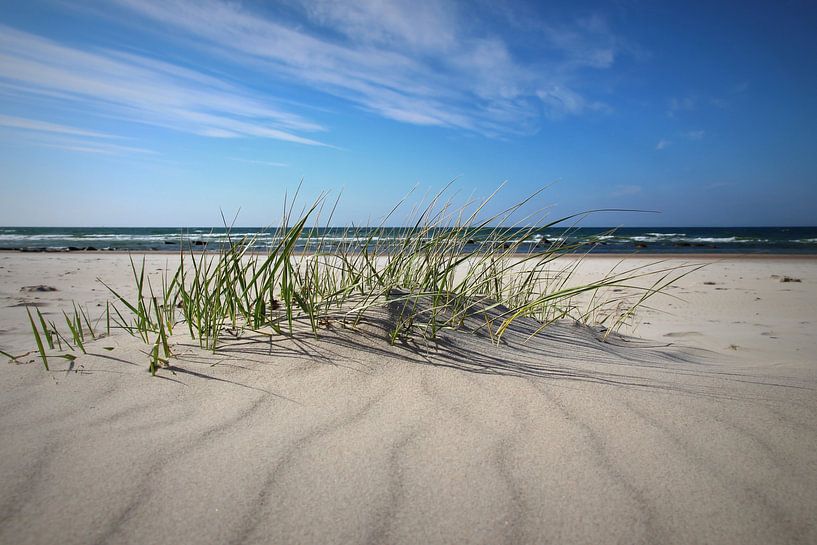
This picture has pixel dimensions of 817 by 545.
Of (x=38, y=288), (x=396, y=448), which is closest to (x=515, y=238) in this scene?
(x=396, y=448)

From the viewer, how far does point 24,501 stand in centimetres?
92

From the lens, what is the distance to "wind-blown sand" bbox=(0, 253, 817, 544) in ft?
2.89

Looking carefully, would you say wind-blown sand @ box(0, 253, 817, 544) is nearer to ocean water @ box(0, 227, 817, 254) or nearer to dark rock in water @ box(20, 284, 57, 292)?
ocean water @ box(0, 227, 817, 254)

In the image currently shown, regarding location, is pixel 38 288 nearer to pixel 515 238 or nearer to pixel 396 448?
pixel 515 238

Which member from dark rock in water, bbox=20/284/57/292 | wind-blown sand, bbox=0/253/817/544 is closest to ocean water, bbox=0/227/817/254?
wind-blown sand, bbox=0/253/817/544

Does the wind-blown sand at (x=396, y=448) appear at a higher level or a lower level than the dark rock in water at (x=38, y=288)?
higher

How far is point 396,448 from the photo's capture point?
1112 millimetres

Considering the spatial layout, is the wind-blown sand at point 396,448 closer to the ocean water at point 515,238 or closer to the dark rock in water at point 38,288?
the ocean water at point 515,238

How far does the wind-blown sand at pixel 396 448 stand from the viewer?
882 mm

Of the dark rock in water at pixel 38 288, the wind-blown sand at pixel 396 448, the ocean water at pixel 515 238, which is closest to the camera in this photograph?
the wind-blown sand at pixel 396 448

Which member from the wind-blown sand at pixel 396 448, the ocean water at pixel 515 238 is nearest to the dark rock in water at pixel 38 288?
the ocean water at pixel 515 238

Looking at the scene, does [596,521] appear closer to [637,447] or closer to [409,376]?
[637,447]

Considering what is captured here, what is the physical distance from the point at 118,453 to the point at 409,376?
0.86m

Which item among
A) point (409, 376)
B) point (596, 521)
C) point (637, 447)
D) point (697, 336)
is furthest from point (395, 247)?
point (697, 336)
